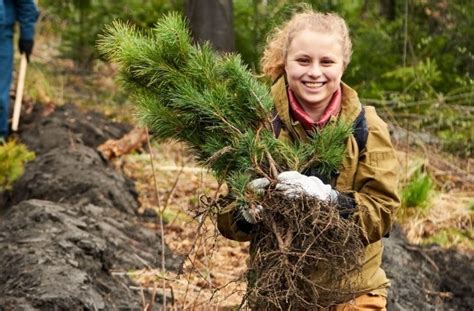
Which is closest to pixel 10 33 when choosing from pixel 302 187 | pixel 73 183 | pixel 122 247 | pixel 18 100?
pixel 18 100

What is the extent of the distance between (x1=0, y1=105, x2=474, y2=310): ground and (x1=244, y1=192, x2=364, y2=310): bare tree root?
12.1 inches

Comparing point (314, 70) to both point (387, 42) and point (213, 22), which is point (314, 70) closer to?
point (213, 22)

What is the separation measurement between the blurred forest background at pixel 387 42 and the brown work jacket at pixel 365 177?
5769mm

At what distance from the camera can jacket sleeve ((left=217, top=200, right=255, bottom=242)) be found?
4031 millimetres

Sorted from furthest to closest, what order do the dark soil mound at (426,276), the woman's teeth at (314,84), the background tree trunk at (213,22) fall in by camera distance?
the background tree trunk at (213,22) → the dark soil mound at (426,276) → the woman's teeth at (314,84)

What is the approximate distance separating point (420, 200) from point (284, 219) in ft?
17.9

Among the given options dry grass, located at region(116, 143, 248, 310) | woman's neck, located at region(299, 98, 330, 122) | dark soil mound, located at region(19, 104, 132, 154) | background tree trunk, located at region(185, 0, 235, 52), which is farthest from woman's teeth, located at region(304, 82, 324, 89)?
background tree trunk, located at region(185, 0, 235, 52)

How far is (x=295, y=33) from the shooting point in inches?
167

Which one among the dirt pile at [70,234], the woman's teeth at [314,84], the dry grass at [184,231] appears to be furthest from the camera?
the dry grass at [184,231]

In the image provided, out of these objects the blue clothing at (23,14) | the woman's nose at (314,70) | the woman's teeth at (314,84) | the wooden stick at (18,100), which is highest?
the woman's nose at (314,70)

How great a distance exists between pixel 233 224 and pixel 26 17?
8414 mm

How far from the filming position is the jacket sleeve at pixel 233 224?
4.03 meters

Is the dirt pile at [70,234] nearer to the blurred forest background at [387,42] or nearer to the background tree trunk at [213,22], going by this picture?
the background tree trunk at [213,22]

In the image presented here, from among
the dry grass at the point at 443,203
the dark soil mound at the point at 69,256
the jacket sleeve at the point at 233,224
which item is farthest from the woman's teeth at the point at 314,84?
the dry grass at the point at 443,203
